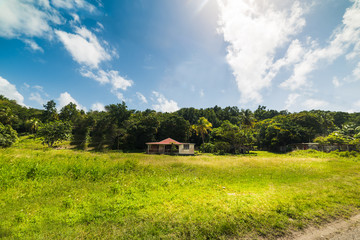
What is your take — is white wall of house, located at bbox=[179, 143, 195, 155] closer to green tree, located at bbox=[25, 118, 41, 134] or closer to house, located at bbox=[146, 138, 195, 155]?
house, located at bbox=[146, 138, 195, 155]

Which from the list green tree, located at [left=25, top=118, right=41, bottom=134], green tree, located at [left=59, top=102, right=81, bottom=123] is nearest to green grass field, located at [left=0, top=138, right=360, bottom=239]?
green tree, located at [left=25, top=118, right=41, bottom=134]

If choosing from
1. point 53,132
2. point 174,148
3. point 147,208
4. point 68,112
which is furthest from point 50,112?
point 147,208

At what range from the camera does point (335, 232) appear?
14.4 feet

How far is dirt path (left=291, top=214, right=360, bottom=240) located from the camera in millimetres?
4133

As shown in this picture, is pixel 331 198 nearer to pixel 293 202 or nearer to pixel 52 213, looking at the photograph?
pixel 293 202

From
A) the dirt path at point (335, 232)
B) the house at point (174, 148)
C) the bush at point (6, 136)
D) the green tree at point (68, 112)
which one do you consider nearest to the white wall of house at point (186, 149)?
the house at point (174, 148)

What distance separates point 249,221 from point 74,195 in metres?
7.60

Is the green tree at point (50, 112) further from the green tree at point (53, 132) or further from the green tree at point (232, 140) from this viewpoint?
the green tree at point (232, 140)

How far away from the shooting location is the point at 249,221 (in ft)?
15.7

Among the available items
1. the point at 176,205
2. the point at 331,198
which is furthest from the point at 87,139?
the point at 331,198

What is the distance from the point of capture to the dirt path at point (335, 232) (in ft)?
13.6

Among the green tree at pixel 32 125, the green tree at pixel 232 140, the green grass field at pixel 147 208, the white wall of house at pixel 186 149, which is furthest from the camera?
the green tree at pixel 32 125

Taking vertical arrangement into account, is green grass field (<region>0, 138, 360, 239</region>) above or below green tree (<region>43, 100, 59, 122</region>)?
below

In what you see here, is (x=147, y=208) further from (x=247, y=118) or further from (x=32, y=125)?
(x=32, y=125)
